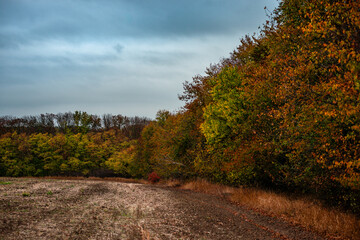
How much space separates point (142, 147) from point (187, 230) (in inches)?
1763

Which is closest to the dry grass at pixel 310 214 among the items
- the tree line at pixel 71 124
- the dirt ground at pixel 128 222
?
the dirt ground at pixel 128 222

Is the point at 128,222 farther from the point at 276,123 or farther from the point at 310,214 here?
the point at 276,123

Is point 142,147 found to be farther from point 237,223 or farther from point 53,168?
point 237,223

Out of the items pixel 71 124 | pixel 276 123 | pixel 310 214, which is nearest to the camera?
pixel 310 214

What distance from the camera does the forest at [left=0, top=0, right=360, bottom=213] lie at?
27.5ft

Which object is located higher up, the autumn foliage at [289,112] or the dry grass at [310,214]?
the autumn foliage at [289,112]

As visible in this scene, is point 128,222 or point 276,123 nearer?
point 128,222

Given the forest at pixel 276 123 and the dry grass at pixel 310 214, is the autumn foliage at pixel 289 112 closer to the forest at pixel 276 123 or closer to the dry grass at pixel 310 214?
the forest at pixel 276 123

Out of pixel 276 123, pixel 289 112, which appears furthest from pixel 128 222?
pixel 276 123

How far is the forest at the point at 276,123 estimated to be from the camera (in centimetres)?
838

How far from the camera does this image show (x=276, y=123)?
15.1 meters

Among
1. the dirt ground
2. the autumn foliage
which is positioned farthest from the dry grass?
the autumn foliage

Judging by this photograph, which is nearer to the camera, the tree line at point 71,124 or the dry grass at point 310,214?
the dry grass at point 310,214

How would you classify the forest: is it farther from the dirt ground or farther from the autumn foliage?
the dirt ground
